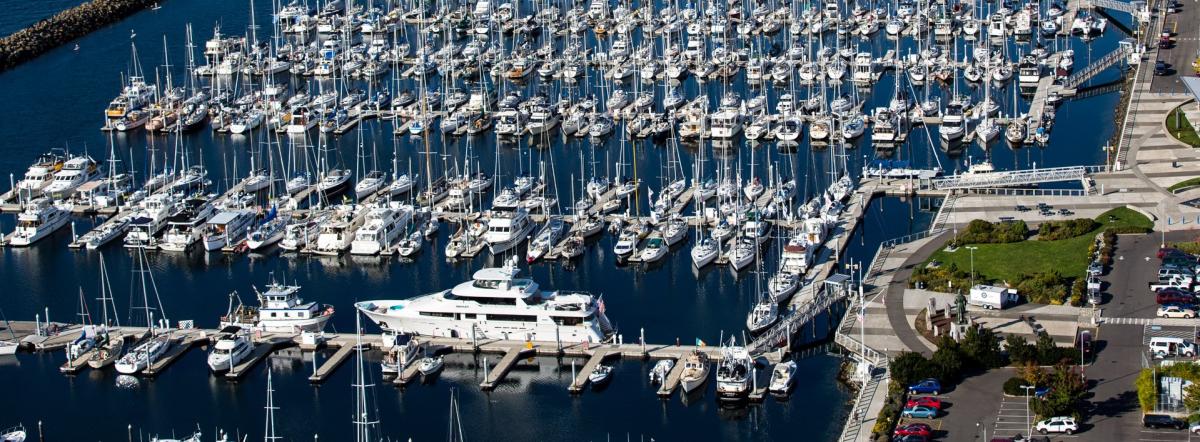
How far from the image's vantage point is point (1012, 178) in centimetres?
11356

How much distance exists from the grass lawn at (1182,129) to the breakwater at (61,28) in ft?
287

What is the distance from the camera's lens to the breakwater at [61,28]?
520 feet

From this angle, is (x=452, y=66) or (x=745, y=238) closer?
(x=745, y=238)

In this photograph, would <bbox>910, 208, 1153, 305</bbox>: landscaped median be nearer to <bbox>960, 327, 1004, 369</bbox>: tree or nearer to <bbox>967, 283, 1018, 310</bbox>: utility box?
<bbox>967, 283, 1018, 310</bbox>: utility box

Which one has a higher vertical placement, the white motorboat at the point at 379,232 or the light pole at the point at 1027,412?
the white motorboat at the point at 379,232

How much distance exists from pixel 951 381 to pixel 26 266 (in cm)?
5332

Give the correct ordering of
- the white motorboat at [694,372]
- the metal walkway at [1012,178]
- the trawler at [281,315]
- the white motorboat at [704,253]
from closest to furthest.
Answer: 1. the white motorboat at [694,372]
2. the trawler at [281,315]
3. the white motorboat at [704,253]
4. the metal walkway at [1012,178]

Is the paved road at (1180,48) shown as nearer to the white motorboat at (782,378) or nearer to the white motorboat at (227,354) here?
the white motorboat at (782,378)

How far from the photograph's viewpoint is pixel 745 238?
106 meters

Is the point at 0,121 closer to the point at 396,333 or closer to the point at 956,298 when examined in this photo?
the point at 396,333

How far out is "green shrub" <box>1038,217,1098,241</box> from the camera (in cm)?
10056

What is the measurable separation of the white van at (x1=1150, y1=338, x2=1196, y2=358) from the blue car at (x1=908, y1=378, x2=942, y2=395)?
9733 millimetres

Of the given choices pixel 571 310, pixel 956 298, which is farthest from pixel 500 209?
pixel 956 298

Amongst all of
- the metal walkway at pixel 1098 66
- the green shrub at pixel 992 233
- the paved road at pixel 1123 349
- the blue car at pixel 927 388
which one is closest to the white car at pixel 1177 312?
the paved road at pixel 1123 349
